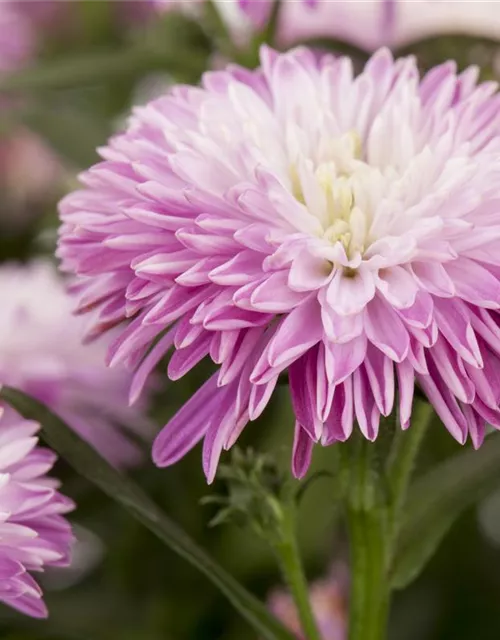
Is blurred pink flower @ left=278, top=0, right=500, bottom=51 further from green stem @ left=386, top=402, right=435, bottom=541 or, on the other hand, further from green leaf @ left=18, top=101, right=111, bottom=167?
green stem @ left=386, top=402, right=435, bottom=541

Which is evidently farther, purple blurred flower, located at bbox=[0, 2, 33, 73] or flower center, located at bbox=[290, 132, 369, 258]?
purple blurred flower, located at bbox=[0, 2, 33, 73]

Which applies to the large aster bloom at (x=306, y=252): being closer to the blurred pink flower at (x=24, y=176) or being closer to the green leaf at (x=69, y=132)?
the green leaf at (x=69, y=132)

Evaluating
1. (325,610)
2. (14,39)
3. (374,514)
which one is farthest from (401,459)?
(14,39)

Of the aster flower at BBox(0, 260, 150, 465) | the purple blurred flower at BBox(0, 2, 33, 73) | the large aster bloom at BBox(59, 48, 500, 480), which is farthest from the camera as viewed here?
the purple blurred flower at BBox(0, 2, 33, 73)

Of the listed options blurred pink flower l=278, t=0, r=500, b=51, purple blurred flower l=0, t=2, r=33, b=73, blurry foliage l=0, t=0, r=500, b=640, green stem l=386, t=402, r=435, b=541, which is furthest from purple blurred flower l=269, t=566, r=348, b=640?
purple blurred flower l=0, t=2, r=33, b=73

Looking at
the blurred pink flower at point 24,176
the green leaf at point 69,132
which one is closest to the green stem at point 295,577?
the green leaf at point 69,132
